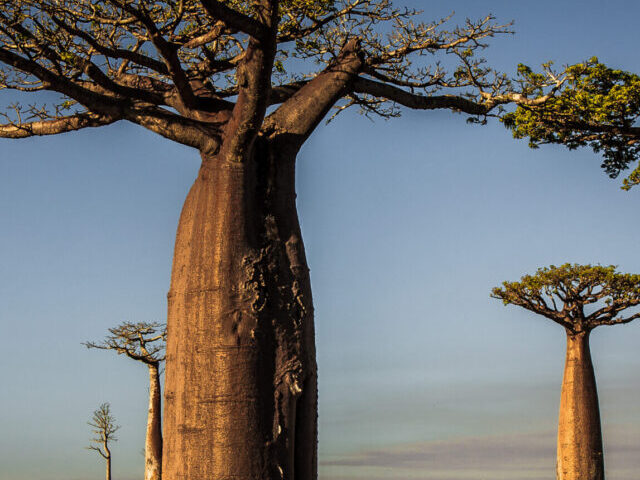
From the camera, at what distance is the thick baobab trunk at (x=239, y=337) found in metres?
5.63

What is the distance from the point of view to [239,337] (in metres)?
5.73

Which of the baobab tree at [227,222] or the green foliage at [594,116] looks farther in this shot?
the green foliage at [594,116]

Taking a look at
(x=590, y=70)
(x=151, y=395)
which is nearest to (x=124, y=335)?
(x=151, y=395)

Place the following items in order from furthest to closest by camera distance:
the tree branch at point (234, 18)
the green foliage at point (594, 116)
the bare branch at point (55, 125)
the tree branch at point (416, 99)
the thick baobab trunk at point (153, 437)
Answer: the thick baobab trunk at point (153, 437)
the green foliage at point (594, 116)
the tree branch at point (416, 99)
the bare branch at point (55, 125)
the tree branch at point (234, 18)

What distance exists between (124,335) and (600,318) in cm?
854

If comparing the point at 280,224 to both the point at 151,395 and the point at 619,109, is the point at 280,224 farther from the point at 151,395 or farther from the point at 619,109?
the point at 151,395

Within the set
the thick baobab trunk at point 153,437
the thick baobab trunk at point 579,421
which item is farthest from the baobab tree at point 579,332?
the thick baobab trunk at point 153,437

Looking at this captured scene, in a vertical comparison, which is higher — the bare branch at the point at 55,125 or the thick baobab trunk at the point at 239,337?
the bare branch at the point at 55,125

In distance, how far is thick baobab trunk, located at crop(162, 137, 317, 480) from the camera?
5.63 metres

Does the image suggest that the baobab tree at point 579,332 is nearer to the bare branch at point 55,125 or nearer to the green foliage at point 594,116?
the green foliage at point 594,116

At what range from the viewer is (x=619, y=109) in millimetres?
11242

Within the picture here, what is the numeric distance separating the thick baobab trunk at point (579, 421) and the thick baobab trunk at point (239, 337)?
8.89 meters

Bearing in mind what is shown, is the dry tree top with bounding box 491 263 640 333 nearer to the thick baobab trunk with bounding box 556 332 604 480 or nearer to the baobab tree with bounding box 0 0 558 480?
the thick baobab trunk with bounding box 556 332 604 480

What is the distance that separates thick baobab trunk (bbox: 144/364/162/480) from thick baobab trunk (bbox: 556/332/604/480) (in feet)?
22.8
